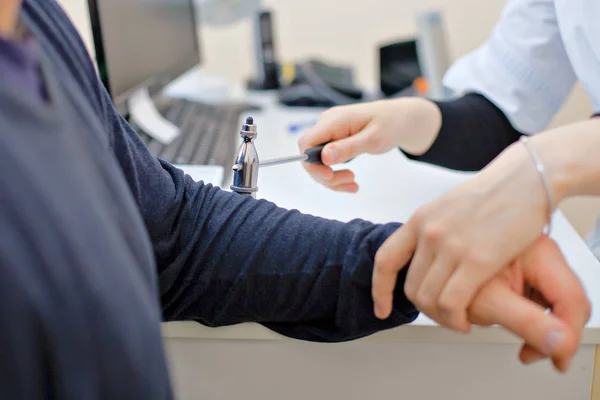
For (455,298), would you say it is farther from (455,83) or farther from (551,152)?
(455,83)

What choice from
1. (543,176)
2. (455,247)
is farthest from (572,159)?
(455,247)

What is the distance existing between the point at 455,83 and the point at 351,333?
709mm

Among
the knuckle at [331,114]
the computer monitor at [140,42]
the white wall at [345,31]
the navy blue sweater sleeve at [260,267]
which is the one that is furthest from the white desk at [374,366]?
the white wall at [345,31]

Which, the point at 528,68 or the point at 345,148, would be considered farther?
the point at 528,68

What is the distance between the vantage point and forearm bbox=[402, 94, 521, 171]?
97cm

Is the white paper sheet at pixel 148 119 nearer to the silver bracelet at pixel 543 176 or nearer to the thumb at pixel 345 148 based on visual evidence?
the thumb at pixel 345 148

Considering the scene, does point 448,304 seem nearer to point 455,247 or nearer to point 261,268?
point 455,247

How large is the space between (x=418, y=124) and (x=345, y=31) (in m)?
1.35

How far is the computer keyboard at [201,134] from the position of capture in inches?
40.8

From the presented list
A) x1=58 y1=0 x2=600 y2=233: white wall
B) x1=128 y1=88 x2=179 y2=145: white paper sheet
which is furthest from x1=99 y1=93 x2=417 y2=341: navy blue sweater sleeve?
x1=58 y1=0 x2=600 y2=233: white wall

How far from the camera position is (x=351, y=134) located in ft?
2.67

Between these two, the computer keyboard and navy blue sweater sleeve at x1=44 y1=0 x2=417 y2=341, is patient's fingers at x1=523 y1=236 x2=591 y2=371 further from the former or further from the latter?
the computer keyboard

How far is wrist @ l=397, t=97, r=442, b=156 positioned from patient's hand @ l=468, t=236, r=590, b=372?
350 millimetres

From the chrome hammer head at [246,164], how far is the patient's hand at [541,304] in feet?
0.93
